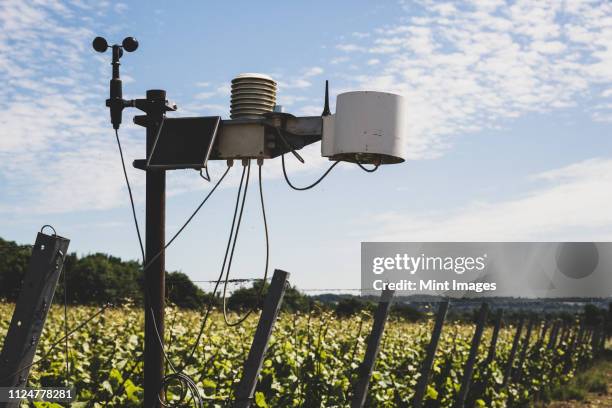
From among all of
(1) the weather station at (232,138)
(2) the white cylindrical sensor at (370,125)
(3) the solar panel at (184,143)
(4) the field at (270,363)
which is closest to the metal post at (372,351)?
(4) the field at (270,363)

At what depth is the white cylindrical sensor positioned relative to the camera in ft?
13.5

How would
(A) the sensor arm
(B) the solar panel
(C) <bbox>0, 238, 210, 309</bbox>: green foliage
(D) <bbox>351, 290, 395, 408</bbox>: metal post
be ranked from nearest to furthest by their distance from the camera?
1. (B) the solar panel
2. (A) the sensor arm
3. (D) <bbox>351, 290, 395, 408</bbox>: metal post
4. (C) <bbox>0, 238, 210, 309</bbox>: green foliage

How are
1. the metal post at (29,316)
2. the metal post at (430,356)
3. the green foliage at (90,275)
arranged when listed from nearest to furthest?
1. the metal post at (29,316)
2. the metal post at (430,356)
3. the green foliage at (90,275)

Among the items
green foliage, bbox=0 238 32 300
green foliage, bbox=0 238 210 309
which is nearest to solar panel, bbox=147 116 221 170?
green foliage, bbox=0 238 32 300

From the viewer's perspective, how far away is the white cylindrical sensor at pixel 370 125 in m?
4.12

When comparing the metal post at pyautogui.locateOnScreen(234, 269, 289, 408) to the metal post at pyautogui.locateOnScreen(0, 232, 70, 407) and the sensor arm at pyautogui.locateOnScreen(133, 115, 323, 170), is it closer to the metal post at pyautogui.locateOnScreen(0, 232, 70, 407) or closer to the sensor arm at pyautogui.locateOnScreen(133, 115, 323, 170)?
the sensor arm at pyautogui.locateOnScreen(133, 115, 323, 170)

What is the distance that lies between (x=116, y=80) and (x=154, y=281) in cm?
115

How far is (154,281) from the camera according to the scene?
171 inches

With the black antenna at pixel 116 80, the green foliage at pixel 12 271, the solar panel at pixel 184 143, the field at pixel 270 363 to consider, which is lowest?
the field at pixel 270 363

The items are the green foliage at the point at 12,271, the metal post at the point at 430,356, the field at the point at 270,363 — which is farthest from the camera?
the green foliage at the point at 12,271

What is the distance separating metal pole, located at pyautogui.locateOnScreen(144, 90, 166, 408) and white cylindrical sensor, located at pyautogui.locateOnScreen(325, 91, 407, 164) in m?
1.01

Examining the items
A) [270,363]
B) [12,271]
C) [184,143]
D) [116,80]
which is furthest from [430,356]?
[12,271]

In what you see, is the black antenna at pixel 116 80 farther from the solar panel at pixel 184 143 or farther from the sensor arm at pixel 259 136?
the solar panel at pixel 184 143

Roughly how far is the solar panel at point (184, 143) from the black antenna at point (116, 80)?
261 millimetres
